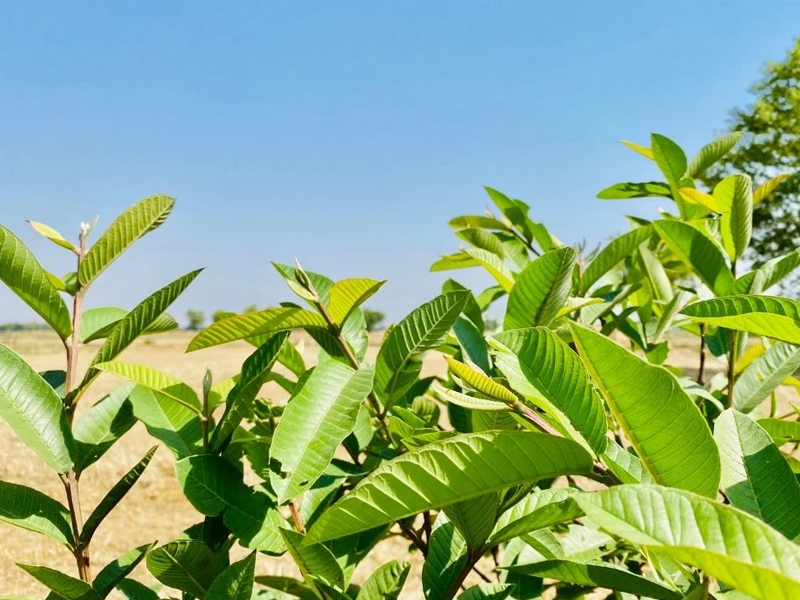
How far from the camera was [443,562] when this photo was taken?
33.0 inches

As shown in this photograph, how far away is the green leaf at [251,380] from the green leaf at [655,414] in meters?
0.47

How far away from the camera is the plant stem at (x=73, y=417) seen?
902mm

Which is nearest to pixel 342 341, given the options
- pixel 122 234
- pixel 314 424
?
pixel 314 424

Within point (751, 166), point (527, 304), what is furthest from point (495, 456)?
point (751, 166)

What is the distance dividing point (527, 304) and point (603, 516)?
545 mm

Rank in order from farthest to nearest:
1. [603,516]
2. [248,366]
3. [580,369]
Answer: [248,366] → [580,369] → [603,516]

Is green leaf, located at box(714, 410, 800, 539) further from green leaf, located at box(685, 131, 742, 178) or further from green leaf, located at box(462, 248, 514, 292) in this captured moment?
green leaf, located at box(685, 131, 742, 178)

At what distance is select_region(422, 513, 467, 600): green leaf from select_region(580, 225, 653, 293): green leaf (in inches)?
25.8

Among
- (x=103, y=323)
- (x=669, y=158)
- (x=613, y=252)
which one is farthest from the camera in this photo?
(x=669, y=158)

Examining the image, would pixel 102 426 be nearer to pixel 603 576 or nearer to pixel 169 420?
pixel 169 420

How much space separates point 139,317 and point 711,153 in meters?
1.45

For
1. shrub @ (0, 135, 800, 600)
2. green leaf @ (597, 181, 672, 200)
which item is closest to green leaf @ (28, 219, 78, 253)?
shrub @ (0, 135, 800, 600)

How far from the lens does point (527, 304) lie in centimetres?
92

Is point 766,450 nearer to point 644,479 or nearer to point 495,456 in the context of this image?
point 644,479
